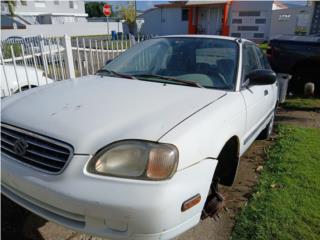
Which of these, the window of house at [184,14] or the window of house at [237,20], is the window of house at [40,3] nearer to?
the window of house at [184,14]

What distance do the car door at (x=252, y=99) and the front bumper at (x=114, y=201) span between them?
137 cm

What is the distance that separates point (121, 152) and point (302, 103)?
6514mm

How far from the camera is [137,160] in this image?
2076mm

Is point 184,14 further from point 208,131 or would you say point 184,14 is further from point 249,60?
point 208,131

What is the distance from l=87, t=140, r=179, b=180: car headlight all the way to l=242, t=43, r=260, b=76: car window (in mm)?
1772

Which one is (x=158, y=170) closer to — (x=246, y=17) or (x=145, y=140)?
(x=145, y=140)

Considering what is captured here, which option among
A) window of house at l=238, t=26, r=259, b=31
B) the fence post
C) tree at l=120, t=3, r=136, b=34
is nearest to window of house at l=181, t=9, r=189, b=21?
window of house at l=238, t=26, r=259, b=31

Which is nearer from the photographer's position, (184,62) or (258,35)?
(184,62)

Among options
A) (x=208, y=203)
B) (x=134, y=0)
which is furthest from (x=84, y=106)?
(x=134, y=0)

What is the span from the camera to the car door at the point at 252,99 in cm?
329

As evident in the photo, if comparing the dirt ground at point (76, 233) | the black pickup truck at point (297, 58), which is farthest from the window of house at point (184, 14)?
the dirt ground at point (76, 233)

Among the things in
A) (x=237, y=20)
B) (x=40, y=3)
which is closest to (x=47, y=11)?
(x=40, y=3)

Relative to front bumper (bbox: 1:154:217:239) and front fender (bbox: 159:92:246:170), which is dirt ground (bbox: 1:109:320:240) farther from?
front fender (bbox: 159:92:246:170)

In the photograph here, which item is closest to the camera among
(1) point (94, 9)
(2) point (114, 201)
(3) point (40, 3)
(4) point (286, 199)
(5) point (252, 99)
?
(2) point (114, 201)
